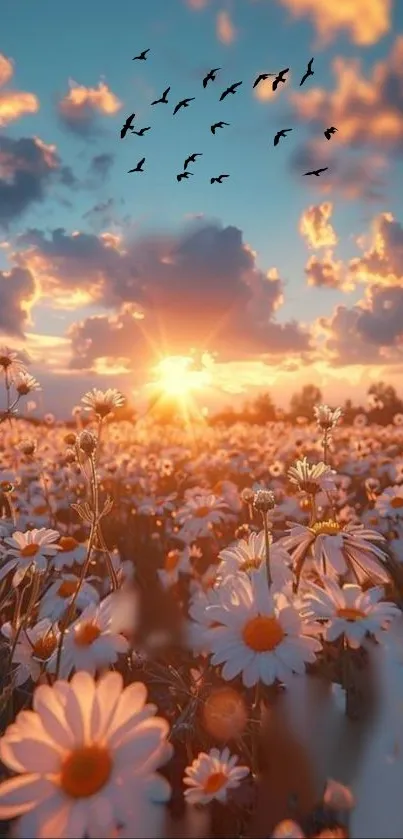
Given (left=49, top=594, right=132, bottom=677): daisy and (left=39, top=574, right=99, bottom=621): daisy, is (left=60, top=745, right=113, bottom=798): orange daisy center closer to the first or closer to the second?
(left=49, top=594, right=132, bottom=677): daisy

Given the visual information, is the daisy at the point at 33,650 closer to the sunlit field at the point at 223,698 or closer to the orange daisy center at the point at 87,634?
the sunlit field at the point at 223,698

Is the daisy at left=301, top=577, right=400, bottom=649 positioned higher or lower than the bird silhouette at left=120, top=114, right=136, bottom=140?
lower

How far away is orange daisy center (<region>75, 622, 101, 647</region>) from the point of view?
2318mm

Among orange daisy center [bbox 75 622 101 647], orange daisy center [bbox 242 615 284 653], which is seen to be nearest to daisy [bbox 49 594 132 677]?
orange daisy center [bbox 75 622 101 647]

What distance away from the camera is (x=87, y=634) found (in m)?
2.34

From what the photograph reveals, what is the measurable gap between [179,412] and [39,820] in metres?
16.4

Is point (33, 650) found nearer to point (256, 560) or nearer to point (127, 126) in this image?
point (256, 560)

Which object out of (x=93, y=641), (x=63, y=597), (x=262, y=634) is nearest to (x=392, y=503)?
(x=63, y=597)

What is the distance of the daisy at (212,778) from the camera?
Answer: 6.06ft

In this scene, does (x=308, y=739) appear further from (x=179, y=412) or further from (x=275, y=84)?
(x=179, y=412)

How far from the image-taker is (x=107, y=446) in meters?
12.1

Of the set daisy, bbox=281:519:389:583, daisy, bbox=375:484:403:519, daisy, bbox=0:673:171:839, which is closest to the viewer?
daisy, bbox=0:673:171:839

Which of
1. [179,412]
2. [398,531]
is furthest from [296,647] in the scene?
[179,412]

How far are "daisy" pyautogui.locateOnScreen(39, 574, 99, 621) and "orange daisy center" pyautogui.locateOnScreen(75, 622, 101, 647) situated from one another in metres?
0.88
